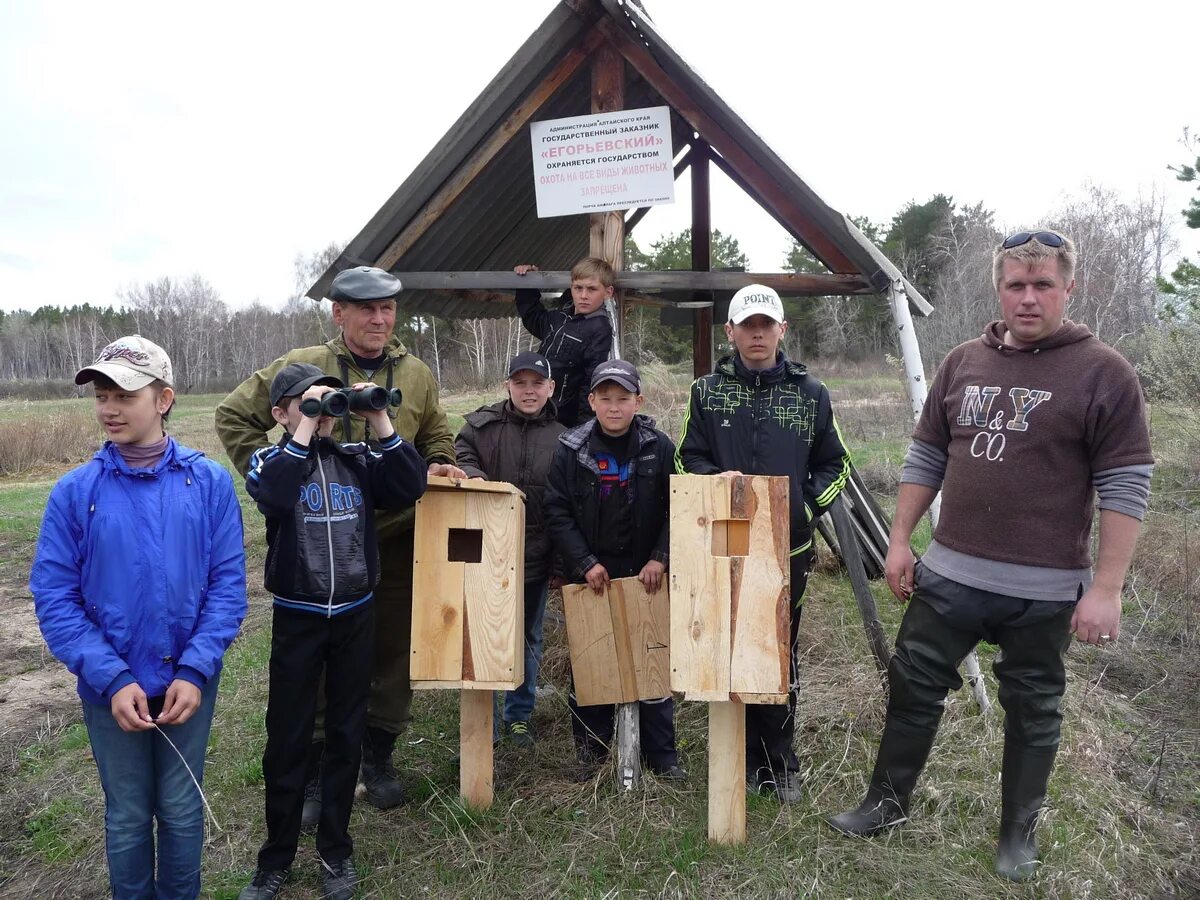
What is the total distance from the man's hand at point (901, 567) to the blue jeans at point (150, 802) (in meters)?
2.68

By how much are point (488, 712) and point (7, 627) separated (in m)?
5.46

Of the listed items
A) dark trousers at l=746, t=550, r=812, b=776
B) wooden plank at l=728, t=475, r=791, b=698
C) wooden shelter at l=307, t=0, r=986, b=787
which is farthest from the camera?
wooden shelter at l=307, t=0, r=986, b=787

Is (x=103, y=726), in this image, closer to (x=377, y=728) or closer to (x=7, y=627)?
(x=377, y=728)

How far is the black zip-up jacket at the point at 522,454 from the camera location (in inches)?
161

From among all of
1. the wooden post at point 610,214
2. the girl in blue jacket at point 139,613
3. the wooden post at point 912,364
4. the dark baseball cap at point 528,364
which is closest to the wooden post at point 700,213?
the wooden post at point 610,214

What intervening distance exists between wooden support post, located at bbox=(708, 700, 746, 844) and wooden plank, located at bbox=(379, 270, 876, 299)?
2708 mm

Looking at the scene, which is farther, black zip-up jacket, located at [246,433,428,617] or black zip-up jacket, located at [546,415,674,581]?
black zip-up jacket, located at [546,415,674,581]

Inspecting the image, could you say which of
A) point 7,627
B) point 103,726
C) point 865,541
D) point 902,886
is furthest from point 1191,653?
point 7,627

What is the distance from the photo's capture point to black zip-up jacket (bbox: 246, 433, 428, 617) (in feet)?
9.67

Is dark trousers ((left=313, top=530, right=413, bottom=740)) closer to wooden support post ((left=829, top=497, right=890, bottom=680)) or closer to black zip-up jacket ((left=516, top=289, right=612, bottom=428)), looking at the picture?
black zip-up jacket ((left=516, top=289, right=612, bottom=428))

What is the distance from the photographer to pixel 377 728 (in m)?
3.88

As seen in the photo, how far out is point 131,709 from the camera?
2.52 metres

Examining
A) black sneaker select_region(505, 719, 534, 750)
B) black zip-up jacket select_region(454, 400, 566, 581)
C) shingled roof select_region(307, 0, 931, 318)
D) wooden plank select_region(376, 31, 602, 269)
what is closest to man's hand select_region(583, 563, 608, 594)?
black zip-up jacket select_region(454, 400, 566, 581)

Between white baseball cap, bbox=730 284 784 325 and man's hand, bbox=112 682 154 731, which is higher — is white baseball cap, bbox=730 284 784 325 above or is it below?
above
